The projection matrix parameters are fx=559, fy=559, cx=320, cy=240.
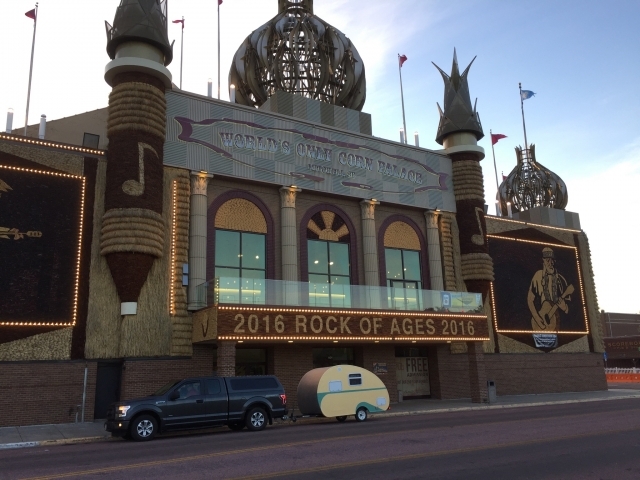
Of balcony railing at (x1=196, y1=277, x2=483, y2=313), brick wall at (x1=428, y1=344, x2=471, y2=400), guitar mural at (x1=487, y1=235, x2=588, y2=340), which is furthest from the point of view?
guitar mural at (x1=487, y1=235, x2=588, y2=340)

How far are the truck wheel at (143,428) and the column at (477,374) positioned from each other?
17939 millimetres

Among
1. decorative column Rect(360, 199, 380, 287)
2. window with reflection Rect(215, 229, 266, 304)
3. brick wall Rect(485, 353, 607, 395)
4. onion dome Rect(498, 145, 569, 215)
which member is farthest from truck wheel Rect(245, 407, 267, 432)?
onion dome Rect(498, 145, 569, 215)

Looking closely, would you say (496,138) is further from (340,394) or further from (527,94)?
(340,394)

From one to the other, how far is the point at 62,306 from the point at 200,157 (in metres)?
9.15

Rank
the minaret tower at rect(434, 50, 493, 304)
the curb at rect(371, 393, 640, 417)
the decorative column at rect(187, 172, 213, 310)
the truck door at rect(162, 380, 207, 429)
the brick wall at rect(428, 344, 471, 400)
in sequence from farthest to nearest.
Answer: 1. the minaret tower at rect(434, 50, 493, 304)
2. the brick wall at rect(428, 344, 471, 400)
3. the decorative column at rect(187, 172, 213, 310)
4. the curb at rect(371, 393, 640, 417)
5. the truck door at rect(162, 380, 207, 429)

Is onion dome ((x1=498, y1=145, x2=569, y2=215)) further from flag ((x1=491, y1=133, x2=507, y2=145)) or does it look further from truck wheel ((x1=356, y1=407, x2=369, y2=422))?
truck wheel ((x1=356, y1=407, x2=369, y2=422))

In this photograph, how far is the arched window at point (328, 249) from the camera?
29.5 metres

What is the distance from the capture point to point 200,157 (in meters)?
26.8

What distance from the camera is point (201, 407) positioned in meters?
17.8

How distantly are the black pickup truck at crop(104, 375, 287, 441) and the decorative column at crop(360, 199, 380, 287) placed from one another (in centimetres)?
1171

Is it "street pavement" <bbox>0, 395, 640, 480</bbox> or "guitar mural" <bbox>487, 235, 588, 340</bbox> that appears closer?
"street pavement" <bbox>0, 395, 640, 480</bbox>

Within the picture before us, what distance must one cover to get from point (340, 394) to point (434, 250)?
14.9m

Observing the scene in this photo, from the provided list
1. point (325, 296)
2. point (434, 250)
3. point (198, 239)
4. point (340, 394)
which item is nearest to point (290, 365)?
point (325, 296)

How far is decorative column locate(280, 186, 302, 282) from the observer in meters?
27.8
